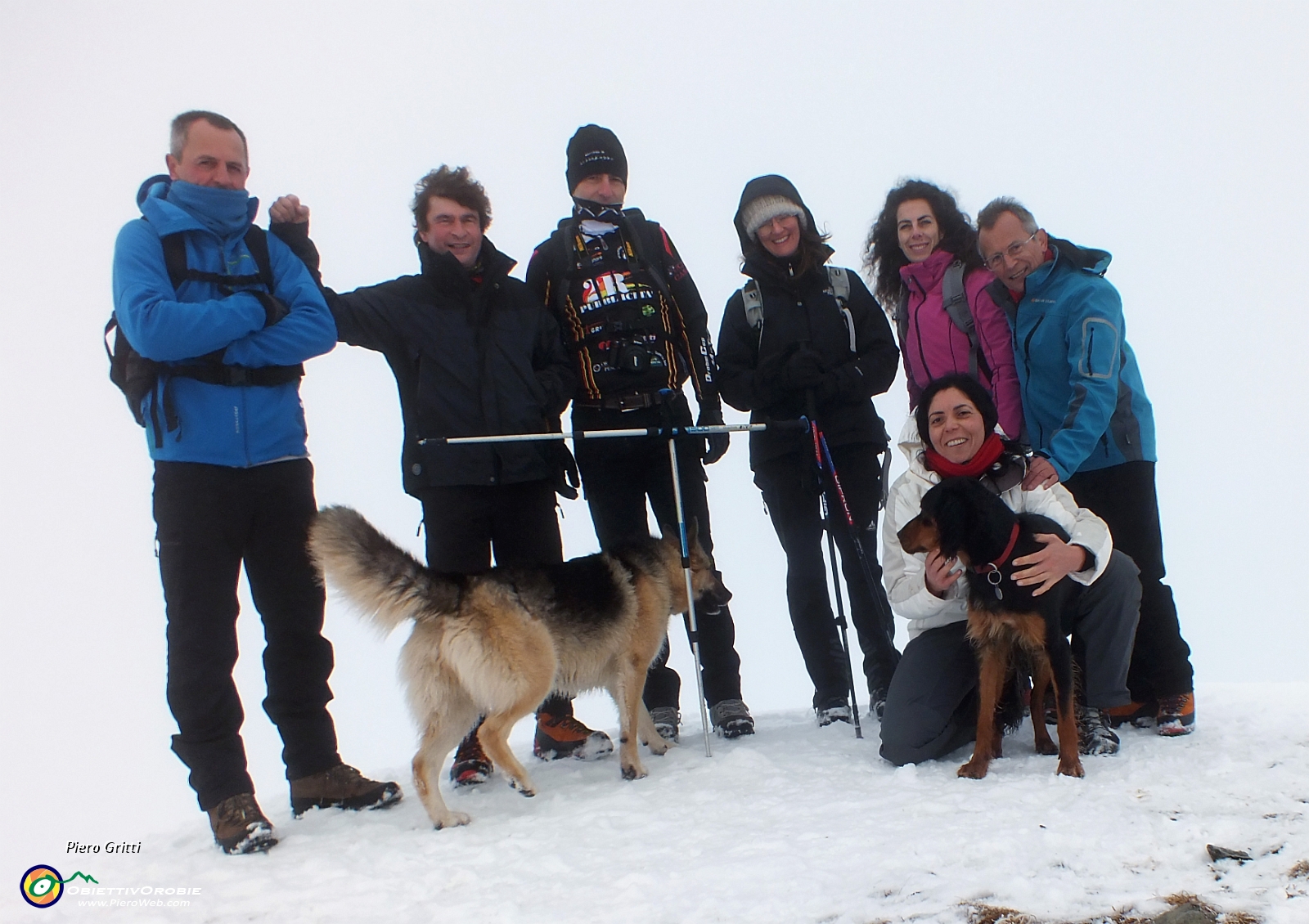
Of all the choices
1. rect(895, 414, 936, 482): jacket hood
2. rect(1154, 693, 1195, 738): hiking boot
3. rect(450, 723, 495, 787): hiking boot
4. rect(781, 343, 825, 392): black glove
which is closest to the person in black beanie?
rect(781, 343, 825, 392): black glove

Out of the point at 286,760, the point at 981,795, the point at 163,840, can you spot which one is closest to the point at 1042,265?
the point at 981,795

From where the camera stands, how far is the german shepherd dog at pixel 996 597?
3242 millimetres

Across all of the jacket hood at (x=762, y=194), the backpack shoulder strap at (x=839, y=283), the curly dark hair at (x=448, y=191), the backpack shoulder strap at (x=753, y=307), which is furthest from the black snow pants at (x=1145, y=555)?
the curly dark hair at (x=448, y=191)

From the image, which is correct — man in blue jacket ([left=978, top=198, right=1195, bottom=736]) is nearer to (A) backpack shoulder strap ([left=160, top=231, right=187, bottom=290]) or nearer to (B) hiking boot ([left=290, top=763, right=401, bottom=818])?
(B) hiking boot ([left=290, top=763, right=401, bottom=818])

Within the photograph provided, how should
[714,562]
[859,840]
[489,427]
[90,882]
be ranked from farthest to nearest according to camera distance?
[714,562] < [489,427] < [90,882] < [859,840]

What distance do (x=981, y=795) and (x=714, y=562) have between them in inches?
71.6

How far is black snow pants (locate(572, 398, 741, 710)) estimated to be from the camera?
436cm

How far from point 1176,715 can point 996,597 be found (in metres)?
1.14

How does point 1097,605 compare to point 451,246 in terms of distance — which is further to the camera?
point 451,246

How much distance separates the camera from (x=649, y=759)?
13.4 feet

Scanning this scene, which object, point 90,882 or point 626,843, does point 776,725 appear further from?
point 90,882

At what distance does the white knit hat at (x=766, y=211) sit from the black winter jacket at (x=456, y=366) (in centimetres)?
130

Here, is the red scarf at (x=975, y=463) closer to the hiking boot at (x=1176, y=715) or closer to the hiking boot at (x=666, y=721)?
the hiking boot at (x=1176, y=715)

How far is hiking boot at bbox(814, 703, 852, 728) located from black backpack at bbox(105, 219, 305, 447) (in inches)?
115
